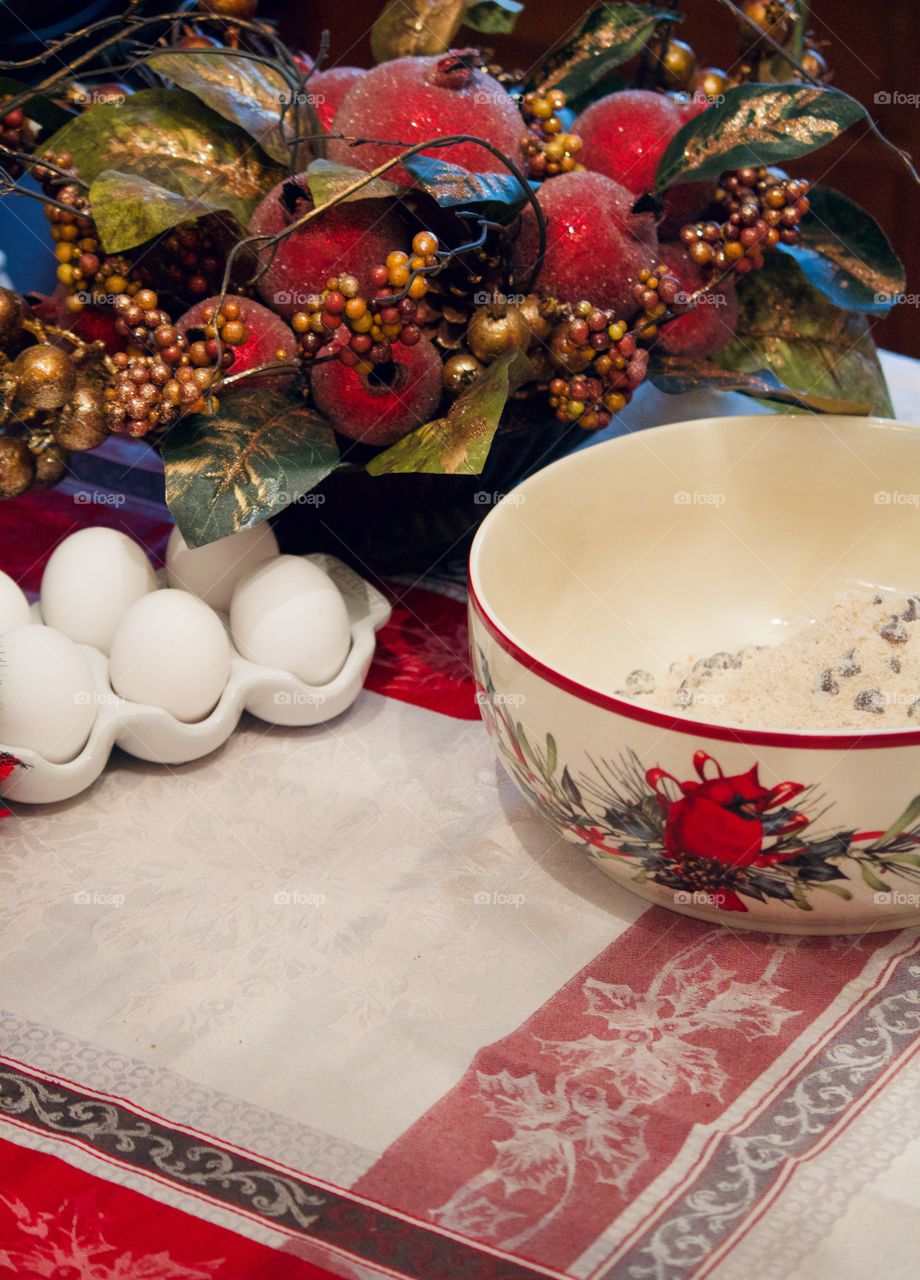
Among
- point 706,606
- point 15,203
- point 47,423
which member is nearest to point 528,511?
point 706,606

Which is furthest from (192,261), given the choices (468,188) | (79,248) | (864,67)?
(864,67)

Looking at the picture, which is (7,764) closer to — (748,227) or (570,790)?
(570,790)

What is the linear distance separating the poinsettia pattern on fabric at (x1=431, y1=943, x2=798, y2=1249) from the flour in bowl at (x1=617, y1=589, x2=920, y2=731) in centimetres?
10

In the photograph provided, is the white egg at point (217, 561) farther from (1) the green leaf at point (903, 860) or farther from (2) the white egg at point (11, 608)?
(1) the green leaf at point (903, 860)

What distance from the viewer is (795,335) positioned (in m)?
0.73

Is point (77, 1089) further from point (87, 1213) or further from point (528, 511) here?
point (528, 511)

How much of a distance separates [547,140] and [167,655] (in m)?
0.34

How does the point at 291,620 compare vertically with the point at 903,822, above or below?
below

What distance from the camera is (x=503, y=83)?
2.53 feet

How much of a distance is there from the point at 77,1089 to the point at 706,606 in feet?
1.22

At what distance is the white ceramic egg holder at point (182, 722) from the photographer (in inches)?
22.9

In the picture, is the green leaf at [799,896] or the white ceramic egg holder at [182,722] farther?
the white ceramic egg holder at [182,722]

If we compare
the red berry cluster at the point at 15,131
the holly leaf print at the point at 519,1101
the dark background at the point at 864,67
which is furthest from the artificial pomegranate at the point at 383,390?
the dark background at the point at 864,67

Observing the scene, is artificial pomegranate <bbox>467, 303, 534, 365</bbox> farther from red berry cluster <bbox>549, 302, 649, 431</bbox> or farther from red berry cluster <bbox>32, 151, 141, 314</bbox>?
red berry cluster <bbox>32, 151, 141, 314</bbox>
